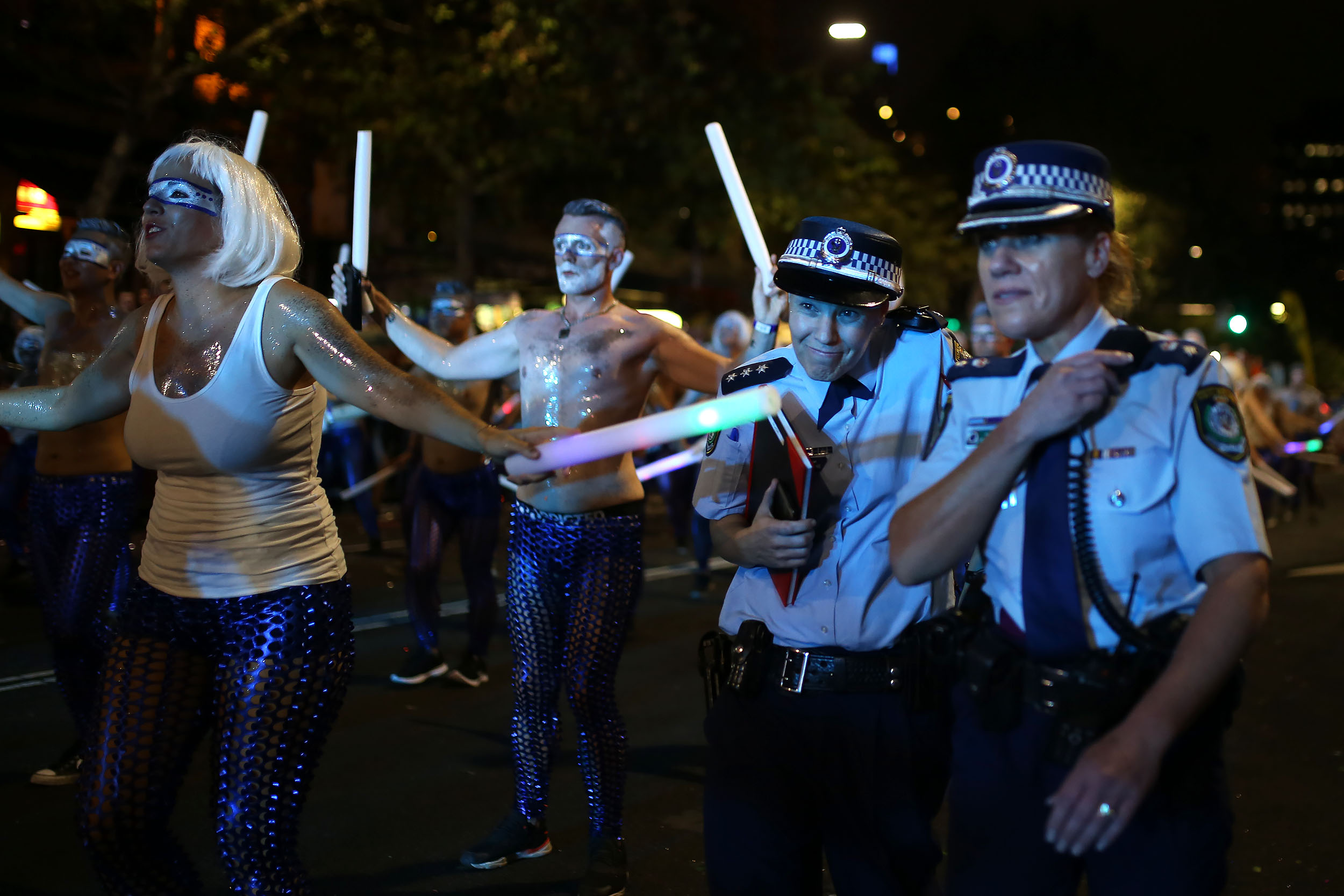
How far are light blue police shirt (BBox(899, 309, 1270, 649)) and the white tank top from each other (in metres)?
1.84

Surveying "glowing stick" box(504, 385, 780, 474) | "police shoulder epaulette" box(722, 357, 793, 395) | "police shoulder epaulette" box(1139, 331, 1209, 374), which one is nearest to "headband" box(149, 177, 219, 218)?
"glowing stick" box(504, 385, 780, 474)

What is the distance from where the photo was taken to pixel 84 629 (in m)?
5.18

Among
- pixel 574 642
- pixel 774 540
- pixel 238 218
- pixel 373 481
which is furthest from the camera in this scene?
pixel 373 481

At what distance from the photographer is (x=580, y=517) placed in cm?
455

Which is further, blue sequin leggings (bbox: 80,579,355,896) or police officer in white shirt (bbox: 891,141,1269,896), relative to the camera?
blue sequin leggings (bbox: 80,579,355,896)

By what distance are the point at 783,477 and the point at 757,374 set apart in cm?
35

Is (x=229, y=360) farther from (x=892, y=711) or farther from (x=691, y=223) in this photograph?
(x=691, y=223)

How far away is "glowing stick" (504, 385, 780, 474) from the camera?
2.73 meters

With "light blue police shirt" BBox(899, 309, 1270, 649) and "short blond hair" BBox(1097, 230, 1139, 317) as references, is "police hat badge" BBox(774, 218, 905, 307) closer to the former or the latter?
"short blond hair" BBox(1097, 230, 1139, 317)

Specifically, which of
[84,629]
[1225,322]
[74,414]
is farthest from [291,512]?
[1225,322]

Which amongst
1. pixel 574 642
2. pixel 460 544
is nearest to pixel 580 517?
pixel 574 642

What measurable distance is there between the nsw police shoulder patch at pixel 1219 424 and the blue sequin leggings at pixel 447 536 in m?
5.64

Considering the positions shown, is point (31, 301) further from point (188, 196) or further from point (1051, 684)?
point (1051, 684)

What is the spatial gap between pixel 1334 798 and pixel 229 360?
16.3 feet
